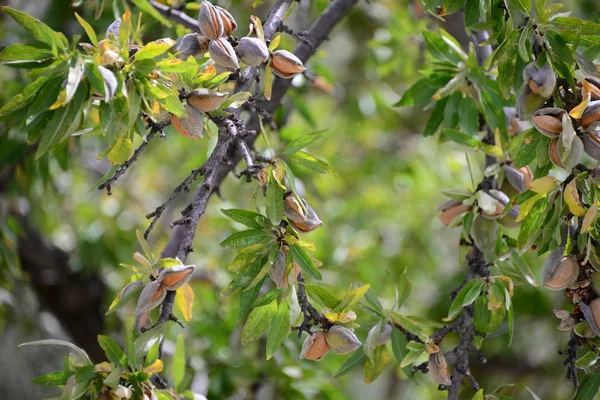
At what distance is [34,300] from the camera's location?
6.70ft

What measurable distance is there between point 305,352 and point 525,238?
0.29 m

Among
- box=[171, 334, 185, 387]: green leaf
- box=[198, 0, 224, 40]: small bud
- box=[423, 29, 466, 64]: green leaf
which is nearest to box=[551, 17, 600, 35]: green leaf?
box=[423, 29, 466, 64]: green leaf

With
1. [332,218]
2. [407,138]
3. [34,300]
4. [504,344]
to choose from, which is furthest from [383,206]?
[34,300]

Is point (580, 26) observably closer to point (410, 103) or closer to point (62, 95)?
point (410, 103)

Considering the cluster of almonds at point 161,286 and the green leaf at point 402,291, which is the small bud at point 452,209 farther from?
the cluster of almonds at point 161,286

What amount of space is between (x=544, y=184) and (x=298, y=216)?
27 cm

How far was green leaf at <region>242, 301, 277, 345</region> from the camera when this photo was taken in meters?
0.81

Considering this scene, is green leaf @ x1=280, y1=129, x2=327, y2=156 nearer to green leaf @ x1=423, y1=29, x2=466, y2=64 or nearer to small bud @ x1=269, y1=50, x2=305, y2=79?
small bud @ x1=269, y1=50, x2=305, y2=79

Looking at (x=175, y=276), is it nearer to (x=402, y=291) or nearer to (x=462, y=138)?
(x=402, y=291)

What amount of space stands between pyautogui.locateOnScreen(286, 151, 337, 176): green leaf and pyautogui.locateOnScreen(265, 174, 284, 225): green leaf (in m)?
0.06

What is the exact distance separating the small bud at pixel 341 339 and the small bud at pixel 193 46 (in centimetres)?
35

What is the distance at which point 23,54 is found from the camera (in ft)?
2.29

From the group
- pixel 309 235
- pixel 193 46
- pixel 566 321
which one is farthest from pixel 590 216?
pixel 309 235

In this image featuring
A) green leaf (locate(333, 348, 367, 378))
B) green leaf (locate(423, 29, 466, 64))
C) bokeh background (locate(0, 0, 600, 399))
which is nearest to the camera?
green leaf (locate(333, 348, 367, 378))
